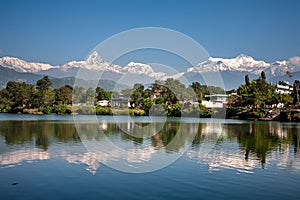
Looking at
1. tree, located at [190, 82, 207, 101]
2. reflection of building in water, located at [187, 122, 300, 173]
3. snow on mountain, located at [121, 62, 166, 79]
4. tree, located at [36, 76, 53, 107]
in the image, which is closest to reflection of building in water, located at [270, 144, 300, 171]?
reflection of building in water, located at [187, 122, 300, 173]

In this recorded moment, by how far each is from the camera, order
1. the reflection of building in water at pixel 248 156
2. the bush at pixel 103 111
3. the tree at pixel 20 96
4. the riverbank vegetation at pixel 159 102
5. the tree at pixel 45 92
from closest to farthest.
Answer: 1. the reflection of building in water at pixel 248 156
2. the riverbank vegetation at pixel 159 102
3. the bush at pixel 103 111
4. the tree at pixel 45 92
5. the tree at pixel 20 96

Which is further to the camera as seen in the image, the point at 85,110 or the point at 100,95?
the point at 100,95

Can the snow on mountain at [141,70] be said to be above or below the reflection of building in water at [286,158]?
above

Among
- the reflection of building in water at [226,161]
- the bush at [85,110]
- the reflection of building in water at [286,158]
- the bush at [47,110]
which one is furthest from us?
the bush at [47,110]

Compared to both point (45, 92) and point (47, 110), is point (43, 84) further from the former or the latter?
point (47, 110)

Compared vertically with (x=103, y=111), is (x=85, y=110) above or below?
above

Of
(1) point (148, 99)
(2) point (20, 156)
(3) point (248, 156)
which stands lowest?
(3) point (248, 156)

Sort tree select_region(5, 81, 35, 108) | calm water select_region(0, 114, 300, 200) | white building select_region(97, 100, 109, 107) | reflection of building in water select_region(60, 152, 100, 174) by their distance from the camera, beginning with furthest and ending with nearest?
white building select_region(97, 100, 109, 107), tree select_region(5, 81, 35, 108), reflection of building in water select_region(60, 152, 100, 174), calm water select_region(0, 114, 300, 200)

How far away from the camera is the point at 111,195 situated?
9.77 m

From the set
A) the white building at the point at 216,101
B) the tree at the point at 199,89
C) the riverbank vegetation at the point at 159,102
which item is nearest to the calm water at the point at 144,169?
the riverbank vegetation at the point at 159,102

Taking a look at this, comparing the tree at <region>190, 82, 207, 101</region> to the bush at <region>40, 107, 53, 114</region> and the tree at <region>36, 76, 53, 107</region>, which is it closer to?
the bush at <region>40, 107, 53, 114</region>

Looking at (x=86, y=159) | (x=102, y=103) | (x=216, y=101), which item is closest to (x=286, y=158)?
(x=86, y=159)

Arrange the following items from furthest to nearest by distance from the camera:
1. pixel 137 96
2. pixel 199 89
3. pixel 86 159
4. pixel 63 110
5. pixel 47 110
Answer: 1. pixel 199 89
2. pixel 47 110
3. pixel 137 96
4. pixel 63 110
5. pixel 86 159

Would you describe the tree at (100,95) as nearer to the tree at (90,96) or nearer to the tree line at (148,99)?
the tree line at (148,99)
